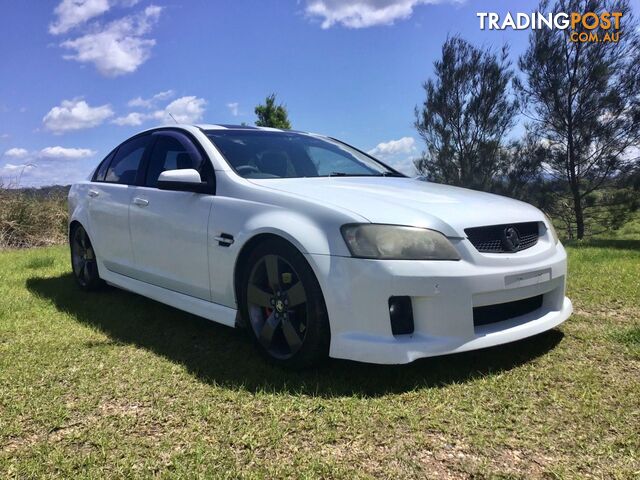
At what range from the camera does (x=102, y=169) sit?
16.3 feet

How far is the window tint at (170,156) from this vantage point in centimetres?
363

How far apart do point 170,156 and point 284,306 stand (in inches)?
68.4

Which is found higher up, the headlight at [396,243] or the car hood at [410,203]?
the car hood at [410,203]

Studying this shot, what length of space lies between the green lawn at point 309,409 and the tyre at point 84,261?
1.23m

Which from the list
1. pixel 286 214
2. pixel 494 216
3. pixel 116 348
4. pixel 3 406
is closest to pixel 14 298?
pixel 116 348

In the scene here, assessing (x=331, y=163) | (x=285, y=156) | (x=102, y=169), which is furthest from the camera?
(x=102, y=169)

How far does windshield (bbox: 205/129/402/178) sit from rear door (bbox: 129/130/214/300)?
214 mm

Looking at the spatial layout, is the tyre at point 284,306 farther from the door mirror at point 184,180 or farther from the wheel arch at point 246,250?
the door mirror at point 184,180

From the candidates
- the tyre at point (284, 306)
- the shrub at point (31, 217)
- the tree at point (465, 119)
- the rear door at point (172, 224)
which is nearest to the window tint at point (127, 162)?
the rear door at point (172, 224)

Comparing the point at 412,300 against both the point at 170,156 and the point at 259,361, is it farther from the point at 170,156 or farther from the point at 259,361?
the point at 170,156

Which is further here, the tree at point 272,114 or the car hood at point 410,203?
the tree at point 272,114

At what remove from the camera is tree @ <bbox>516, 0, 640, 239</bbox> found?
513 inches

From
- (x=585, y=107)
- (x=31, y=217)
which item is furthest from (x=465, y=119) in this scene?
(x=31, y=217)

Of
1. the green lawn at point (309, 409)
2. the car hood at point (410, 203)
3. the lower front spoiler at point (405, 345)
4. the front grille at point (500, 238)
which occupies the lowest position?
the green lawn at point (309, 409)
